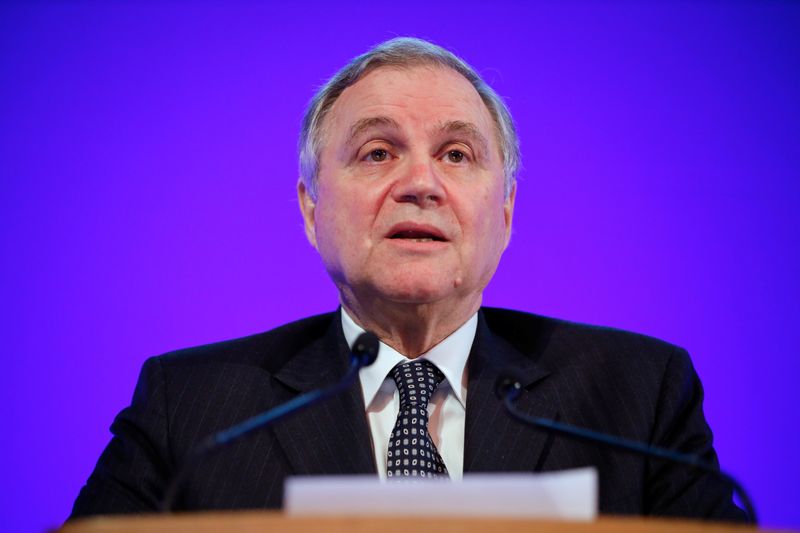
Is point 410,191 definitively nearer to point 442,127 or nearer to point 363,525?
point 442,127

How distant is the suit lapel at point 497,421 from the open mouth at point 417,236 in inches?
12.4

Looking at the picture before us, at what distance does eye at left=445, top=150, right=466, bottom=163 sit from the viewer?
232cm

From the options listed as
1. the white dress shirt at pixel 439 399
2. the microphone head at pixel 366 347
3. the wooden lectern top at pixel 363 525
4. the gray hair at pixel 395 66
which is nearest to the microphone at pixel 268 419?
the microphone head at pixel 366 347

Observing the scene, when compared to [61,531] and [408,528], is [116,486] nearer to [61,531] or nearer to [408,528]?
[61,531]

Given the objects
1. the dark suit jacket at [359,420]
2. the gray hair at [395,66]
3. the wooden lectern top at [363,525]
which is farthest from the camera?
the gray hair at [395,66]

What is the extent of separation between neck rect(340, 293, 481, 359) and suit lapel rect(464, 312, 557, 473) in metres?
0.09

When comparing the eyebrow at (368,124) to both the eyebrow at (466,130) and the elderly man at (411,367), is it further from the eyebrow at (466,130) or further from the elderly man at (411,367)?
the eyebrow at (466,130)

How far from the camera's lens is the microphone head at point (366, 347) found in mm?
1696

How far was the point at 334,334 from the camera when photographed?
94.3 inches


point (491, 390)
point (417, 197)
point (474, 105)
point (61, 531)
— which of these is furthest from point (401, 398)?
point (61, 531)

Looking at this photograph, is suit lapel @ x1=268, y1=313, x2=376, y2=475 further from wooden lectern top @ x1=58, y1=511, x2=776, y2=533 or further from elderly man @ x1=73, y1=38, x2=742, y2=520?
wooden lectern top @ x1=58, y1=511, x2=776, y2=533

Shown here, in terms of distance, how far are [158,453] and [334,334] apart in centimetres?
54

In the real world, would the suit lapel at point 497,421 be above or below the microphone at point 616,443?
below

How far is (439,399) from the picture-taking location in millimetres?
2176
